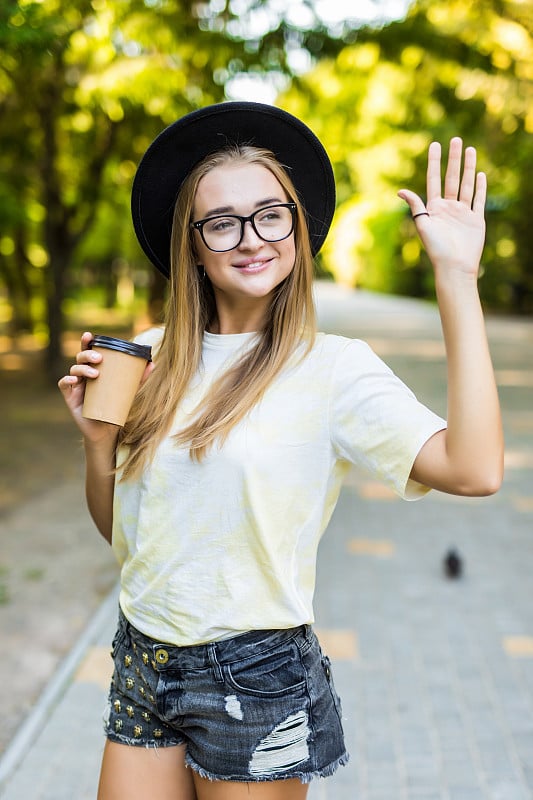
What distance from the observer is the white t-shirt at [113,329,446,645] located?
1566mm

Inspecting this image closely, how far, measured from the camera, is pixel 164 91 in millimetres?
8312

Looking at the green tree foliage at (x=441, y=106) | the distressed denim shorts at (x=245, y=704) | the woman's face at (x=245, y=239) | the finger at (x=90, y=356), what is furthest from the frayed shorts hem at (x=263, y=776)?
the green tree foliage at (x=441, y=106)

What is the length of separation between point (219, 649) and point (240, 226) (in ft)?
2.56

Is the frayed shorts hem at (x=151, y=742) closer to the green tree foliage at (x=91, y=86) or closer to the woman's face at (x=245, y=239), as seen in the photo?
the woman's face at (x=245, y=239)

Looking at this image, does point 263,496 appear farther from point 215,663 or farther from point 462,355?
point 462,355

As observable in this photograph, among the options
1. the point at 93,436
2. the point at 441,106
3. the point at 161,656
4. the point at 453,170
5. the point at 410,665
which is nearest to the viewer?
the point at 453,170

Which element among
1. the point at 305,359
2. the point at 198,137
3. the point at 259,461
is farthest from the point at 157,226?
the point at 259,461

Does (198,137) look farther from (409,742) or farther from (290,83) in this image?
(290,83)

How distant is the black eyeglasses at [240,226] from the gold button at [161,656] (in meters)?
0.75

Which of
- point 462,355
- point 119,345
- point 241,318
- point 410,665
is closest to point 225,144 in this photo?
point 241,318

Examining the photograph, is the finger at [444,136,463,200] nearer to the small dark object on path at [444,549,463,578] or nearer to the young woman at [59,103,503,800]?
the young woman at [59,103,503,800]

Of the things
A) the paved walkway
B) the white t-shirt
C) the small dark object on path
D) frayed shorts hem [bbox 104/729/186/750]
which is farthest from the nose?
the small dark object on path

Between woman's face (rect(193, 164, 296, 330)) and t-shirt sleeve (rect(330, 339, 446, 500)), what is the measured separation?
0.23m

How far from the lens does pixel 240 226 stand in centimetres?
170
